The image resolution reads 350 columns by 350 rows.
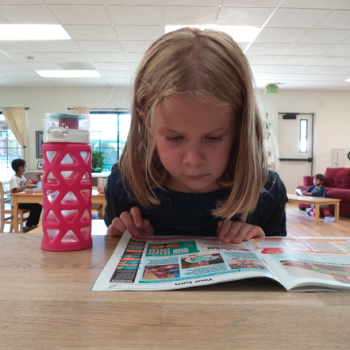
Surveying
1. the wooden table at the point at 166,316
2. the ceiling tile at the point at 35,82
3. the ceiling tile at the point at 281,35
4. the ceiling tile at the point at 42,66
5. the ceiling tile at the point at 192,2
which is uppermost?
the ceiling tile at the point at 192,2

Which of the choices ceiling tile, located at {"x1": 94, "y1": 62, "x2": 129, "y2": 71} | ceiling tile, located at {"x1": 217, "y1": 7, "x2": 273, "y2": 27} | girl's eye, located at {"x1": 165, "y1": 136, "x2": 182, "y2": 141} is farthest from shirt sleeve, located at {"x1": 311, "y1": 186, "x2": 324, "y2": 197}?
girl's eye, located at {"x1": 165, "y1": 136, "x2": 182, "y2": 141}

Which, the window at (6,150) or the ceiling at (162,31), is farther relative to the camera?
the window at (6,150)

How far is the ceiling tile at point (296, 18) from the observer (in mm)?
3081

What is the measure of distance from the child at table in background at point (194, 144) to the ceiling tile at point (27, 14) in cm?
288

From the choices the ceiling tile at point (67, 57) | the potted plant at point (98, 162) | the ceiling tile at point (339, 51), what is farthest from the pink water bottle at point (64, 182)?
the potted plant at point (98, 162)

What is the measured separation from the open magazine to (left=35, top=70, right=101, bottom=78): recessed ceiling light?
17.1 feet

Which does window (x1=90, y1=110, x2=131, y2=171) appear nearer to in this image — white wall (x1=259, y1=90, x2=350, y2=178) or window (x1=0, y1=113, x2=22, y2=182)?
window (x1=0, y1=113, x2=22, y2=182)

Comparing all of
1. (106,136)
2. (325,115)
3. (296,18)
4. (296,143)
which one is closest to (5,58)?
(106,136)

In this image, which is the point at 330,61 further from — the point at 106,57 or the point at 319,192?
the point at 106,57

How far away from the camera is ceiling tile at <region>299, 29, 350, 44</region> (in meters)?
3.55

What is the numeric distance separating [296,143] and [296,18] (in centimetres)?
384

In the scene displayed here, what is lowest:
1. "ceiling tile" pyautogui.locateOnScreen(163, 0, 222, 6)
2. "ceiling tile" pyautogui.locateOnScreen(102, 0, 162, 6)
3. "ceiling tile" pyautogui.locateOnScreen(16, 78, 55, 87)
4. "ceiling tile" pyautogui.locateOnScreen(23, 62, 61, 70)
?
"ceiling tile" pyautogui.locateOnScreen(16, 78, 55, 87)

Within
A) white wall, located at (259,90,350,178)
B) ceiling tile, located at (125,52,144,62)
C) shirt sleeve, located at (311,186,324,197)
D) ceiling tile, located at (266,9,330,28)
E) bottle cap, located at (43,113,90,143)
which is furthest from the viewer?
white wall, located at (259,90,350,178)

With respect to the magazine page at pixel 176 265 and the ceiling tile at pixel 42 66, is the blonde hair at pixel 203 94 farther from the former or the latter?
the ceiling tile at pixel 42 66
